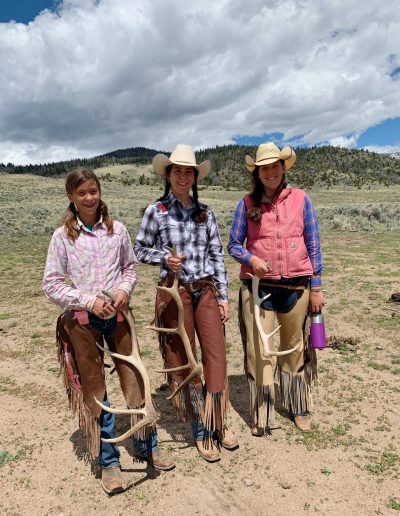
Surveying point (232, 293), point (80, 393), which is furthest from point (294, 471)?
point (232, 293)

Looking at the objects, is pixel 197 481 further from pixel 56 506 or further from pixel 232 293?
pixel 232 293

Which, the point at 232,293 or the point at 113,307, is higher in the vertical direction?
the point at 113,307

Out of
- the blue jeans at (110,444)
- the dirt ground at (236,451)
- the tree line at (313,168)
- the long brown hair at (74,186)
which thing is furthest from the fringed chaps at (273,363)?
the tree line at (313,168)

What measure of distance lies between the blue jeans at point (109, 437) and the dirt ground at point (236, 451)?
187 mm

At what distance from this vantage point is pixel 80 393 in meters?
3.16

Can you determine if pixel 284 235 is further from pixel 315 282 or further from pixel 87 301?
pixel 87 301

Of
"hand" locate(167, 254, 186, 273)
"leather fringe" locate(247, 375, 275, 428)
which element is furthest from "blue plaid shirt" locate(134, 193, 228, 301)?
"leather fringe" locate(247, 375, 275, 428)

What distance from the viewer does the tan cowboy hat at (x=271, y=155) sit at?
3.50 m

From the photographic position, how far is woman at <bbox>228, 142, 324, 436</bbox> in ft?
11.7

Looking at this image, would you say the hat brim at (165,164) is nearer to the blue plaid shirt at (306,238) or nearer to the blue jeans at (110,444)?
the blue plaid shirt at (306,238)

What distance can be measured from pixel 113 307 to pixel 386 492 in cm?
241

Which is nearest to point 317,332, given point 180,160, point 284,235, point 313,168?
point 284,235

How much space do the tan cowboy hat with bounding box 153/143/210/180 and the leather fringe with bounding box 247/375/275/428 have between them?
2.00 meters

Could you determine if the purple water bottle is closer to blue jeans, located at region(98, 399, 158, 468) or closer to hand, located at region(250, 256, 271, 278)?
hand, located at region(250, 256, 271, 278)
